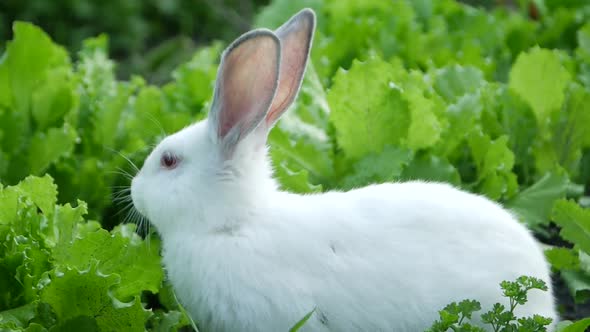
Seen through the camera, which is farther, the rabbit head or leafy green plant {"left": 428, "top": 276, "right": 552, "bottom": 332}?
the rabbit head

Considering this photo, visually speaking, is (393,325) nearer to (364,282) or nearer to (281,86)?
(364,282)

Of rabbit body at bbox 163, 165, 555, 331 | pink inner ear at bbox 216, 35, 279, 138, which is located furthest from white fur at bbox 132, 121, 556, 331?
pink inner ear at bbox 216, 35, 279, 138

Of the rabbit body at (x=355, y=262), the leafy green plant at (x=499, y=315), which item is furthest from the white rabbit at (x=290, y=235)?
the leafy green plant at (x=499, y=315)

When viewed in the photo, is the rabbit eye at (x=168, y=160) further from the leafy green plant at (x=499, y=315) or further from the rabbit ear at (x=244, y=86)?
the leafy green plant at (x=499, y=315)

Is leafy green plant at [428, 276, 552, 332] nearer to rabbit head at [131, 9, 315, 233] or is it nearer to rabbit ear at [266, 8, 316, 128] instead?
rabbit head at [131, 9, 315, 233]

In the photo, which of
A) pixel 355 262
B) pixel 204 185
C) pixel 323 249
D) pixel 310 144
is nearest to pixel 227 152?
pixel 204 185

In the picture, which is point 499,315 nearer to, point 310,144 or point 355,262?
point 355,262
